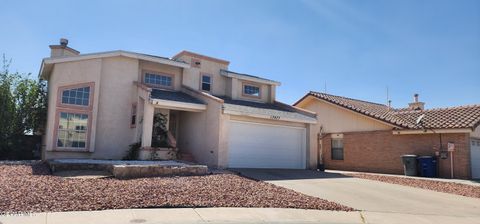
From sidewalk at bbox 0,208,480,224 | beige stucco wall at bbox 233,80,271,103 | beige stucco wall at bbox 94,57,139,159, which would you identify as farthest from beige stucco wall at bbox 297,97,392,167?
sidewalk at bbox 0,208,480,224

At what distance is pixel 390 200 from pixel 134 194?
292 inches

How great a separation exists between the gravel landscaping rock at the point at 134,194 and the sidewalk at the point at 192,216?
1.19 ft

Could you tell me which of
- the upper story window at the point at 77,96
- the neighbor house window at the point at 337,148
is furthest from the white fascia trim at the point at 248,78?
the upper story window at the point at 77,96

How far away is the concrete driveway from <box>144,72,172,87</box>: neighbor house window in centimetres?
803

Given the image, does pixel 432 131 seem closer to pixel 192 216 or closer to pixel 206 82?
pixel 206 82

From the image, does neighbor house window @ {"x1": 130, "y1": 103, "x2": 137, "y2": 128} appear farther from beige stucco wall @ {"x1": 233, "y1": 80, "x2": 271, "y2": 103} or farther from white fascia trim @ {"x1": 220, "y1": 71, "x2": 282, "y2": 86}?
beige stucco wall @ {"x1": 233, "y1": 80, "x2": 271, "y2": 103}

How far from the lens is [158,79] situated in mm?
19766

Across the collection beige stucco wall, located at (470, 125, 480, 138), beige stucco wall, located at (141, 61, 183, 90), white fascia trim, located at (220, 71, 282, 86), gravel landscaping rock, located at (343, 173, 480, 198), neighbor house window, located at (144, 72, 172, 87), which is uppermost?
white fascia trim, located at (220, 71, 282, 86)

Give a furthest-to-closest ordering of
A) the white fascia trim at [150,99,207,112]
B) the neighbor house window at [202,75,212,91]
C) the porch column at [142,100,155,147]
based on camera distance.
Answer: the neighbor house window at [202,75,212,91] → the white fascia trim at [150,99,207,112] → the porch column at [142,100,155,147]

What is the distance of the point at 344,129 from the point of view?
23312mm

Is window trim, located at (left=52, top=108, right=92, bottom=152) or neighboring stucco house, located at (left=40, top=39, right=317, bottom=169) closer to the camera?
window trim, located at (left=52, top=108, right=92, bottom=152)

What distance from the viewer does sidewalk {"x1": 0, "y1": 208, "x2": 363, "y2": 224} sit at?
21.9ft

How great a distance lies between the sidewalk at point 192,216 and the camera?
262 inches

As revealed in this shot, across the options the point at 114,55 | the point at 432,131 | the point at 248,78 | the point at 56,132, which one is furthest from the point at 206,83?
the point at 432,131
